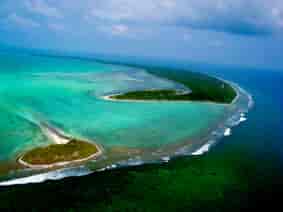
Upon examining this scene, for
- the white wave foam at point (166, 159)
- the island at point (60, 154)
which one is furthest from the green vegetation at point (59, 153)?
the white wave foam at point (166, 159)

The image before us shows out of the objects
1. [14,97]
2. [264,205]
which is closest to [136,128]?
[264,205]

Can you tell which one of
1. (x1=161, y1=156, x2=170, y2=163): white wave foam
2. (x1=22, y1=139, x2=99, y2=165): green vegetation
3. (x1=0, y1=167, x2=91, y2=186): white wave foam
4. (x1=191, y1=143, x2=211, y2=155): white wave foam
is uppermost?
(x1=22, y1=139, x2=99, y2=165): green vegetation

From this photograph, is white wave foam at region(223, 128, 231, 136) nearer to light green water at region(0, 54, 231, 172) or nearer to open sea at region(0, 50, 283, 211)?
open sea at region(0, 50, 283, 211)

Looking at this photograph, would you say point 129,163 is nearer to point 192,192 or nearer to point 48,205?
point 192,192

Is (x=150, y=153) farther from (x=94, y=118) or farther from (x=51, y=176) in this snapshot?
(x=94, y=118)

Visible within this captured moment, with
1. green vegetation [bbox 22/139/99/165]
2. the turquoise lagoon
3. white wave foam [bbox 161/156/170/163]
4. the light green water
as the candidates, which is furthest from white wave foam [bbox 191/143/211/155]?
green vegetation [bbox 22/139/99/165]

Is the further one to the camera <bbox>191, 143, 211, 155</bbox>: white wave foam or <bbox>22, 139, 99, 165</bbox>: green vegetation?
<bbox>191, 143, 211, 155</bbox>: white wave foam
